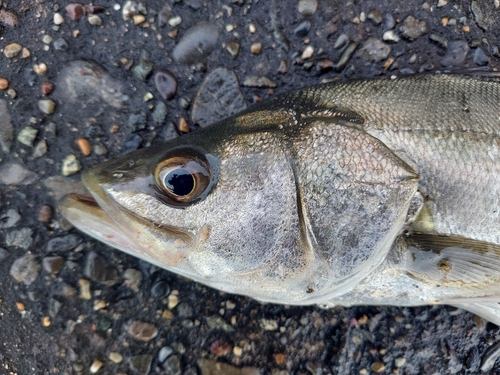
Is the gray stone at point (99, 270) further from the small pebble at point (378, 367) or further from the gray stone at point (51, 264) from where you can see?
the small pebble at point (378, 367)

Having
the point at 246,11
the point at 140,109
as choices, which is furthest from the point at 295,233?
the point at 246,11

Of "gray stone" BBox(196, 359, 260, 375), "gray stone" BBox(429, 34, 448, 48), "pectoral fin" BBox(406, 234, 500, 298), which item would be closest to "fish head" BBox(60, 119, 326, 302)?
"pectoral fin" BBox(406, 234, 500, 298)

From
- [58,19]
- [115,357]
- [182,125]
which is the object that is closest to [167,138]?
[182,125]

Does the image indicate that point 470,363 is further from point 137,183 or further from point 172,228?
point 137,183

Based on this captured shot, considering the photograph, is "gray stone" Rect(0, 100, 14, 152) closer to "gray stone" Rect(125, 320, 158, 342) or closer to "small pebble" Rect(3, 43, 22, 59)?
"small pebble" Rect(3, 43, 22, 59)

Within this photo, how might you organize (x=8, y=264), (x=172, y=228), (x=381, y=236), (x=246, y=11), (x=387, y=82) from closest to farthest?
(x=172, y=228) < (x=381, y=236) < (x=387, y=82) < (x=8, y=264) < (x=246, y=11)

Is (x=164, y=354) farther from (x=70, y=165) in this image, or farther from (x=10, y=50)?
(x=10, y=50)

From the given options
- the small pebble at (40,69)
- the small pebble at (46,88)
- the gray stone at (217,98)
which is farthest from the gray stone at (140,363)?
the small pebble at (40,69)
